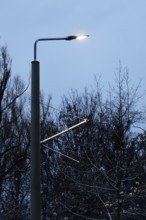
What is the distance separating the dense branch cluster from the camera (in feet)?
66.5

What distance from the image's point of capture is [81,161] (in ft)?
87.2

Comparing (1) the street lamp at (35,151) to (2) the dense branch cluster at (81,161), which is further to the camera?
(2) the dense branch cluster at (81,161)

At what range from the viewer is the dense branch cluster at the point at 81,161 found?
66.5 ft

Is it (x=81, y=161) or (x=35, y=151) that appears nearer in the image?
(x=35, y=151)

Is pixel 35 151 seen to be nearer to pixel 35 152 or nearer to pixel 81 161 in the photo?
pixel 35 152

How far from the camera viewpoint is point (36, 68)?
8.33 metres

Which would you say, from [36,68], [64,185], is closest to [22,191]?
[64,185]

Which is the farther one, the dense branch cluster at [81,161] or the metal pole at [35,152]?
the dense branch cluster at [81,161]

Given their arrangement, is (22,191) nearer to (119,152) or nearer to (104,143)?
→ (104,143)

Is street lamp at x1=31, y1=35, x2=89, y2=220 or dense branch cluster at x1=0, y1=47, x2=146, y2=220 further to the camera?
dense branch cluster at x1=0, y1=47, x2=146, y2=220

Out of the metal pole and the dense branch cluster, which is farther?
the dense branch cluster

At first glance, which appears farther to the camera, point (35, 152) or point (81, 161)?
point (81, 161)

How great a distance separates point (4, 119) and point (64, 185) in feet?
17.1

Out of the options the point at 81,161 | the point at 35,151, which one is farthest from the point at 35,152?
the point at 81,161
